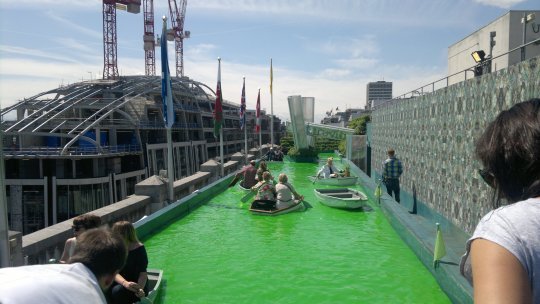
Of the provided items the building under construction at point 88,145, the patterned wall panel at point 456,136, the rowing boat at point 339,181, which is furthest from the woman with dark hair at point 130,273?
the building under construction at point 88,145

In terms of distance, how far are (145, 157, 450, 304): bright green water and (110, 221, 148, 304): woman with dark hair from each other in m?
1.40

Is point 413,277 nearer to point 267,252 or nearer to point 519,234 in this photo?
point 267,252

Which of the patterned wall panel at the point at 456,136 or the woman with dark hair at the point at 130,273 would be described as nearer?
the woman with dark hair at the point at 130,273

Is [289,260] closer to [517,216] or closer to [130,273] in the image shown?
[130,273]

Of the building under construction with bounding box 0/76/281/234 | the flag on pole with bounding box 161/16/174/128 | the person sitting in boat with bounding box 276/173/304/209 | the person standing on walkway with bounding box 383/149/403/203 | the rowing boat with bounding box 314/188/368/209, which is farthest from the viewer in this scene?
the building under construction with bounding box 0/76/281/234

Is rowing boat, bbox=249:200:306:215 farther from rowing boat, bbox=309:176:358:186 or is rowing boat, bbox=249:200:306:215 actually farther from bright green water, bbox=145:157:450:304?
rowing boat, bbox=309:176:358:186

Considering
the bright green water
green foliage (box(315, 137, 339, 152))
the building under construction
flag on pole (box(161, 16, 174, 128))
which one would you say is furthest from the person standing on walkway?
green foliage (box(315, 137, 339, 152))

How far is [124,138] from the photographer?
4700cm

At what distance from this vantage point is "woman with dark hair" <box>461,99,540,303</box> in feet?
4.48

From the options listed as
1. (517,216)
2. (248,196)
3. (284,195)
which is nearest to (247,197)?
(248,196)

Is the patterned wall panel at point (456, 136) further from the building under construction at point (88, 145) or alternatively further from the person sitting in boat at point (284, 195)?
the building under construction at point (88, 145)

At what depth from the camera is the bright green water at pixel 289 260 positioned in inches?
277

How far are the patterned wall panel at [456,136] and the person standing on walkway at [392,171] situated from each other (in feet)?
1.63

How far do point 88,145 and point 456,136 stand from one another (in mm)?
38239
